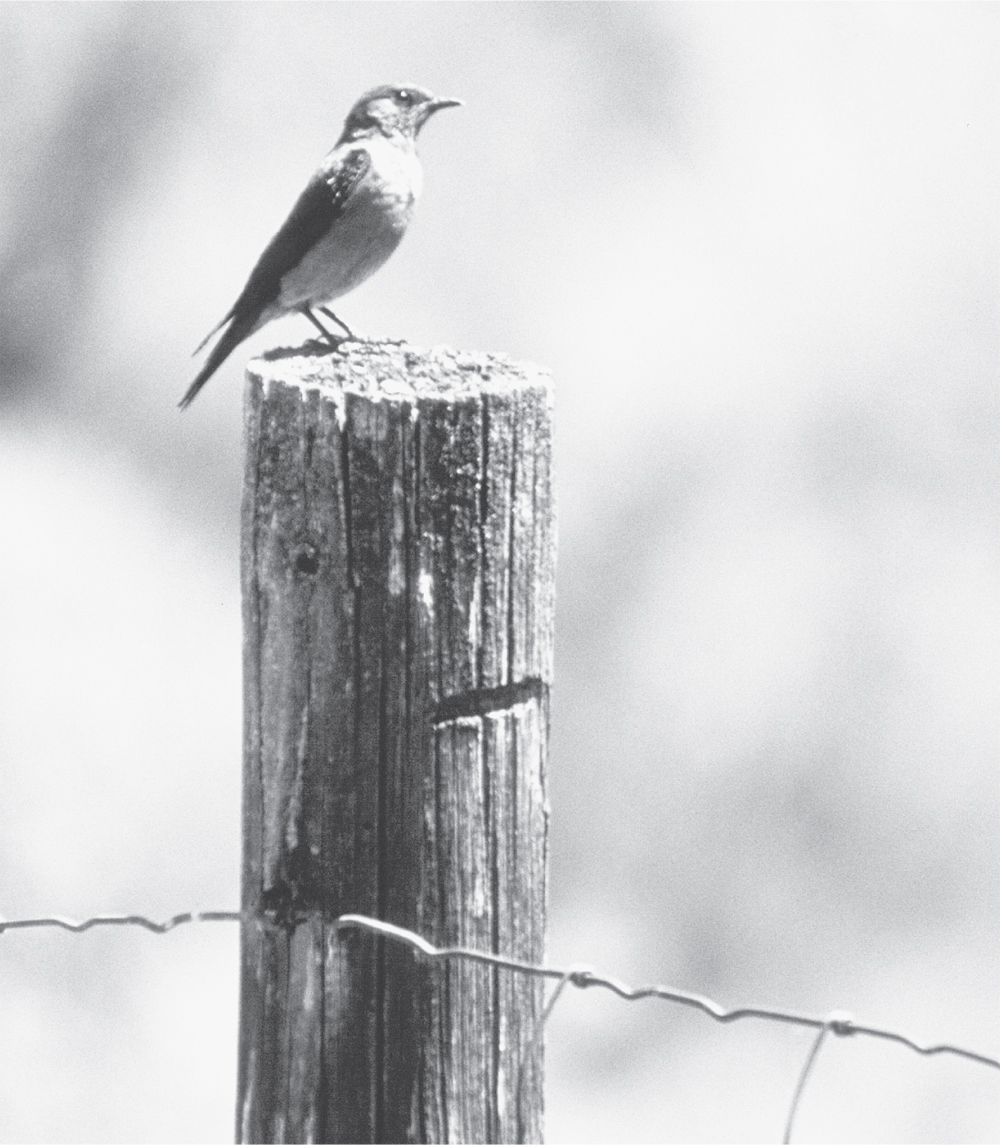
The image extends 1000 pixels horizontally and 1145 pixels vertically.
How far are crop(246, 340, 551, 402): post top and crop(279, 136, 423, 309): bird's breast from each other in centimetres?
240

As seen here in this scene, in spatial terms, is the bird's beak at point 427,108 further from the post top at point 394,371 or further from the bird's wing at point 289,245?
the post top at point 394,371

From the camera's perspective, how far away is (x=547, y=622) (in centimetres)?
263

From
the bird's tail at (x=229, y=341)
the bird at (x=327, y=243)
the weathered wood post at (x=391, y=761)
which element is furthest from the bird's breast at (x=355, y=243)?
the weathered wood post at (x=391, y=761)

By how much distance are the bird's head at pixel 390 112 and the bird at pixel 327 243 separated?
0.77 feet

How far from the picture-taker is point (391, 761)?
250 centimetres

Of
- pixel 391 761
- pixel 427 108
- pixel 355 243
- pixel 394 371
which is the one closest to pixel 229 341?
pixel 355 243

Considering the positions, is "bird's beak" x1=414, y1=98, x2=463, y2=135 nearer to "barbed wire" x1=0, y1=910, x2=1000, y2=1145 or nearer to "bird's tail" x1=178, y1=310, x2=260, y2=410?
"bird's tail" x1=178, y1=310, x2=260, y2=410

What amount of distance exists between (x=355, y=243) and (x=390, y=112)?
2.45ft

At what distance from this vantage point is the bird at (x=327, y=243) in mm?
6035

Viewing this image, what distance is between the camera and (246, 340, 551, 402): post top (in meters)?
2.60

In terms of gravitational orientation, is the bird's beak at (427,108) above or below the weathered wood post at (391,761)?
above

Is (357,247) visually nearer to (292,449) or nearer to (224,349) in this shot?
(224,349)

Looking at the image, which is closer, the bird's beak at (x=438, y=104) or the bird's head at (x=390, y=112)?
the bird's head at (x=390, y=112)

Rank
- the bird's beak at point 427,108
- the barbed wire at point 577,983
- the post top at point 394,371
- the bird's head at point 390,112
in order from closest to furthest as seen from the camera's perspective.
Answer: the barbed wire at point 577,983, the post top at point 394,371, the bird's head at point 390,112, the bird's beak at point 427,108
